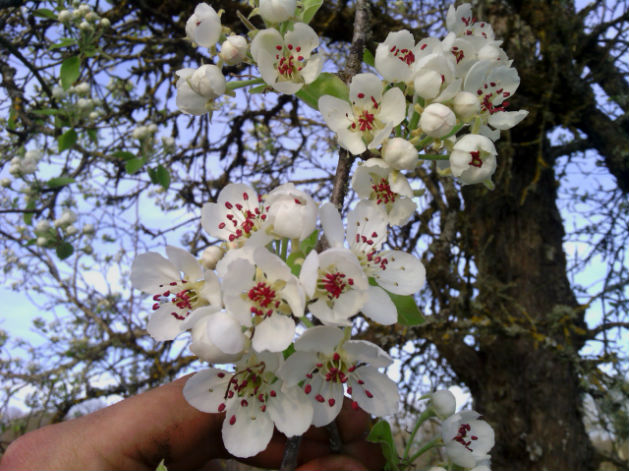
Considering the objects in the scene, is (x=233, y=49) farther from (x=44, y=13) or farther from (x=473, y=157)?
(x=44, y=13)

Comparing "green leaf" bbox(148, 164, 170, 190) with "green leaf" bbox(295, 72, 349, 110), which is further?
"green leaf" bbox(148, 164, 170, 190)

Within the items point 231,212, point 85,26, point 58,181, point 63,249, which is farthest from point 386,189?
point 63,249

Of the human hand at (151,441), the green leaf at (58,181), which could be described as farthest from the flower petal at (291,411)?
the green leaf at (58,181)

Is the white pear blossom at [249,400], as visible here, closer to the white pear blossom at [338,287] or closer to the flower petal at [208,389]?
the flower petal at [208,389]

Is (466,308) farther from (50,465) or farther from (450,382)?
(50,465)

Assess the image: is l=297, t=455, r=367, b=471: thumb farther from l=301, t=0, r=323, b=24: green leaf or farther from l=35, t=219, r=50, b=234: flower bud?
l=35, t=219, r=50, b=234: flower bud

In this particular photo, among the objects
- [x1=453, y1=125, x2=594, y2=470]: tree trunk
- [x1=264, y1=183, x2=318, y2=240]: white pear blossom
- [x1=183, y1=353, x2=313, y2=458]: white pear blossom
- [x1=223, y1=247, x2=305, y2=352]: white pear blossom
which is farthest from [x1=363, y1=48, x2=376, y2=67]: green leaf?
[x1=453, y1=125, x2=594, y2=470]: tree trunk
